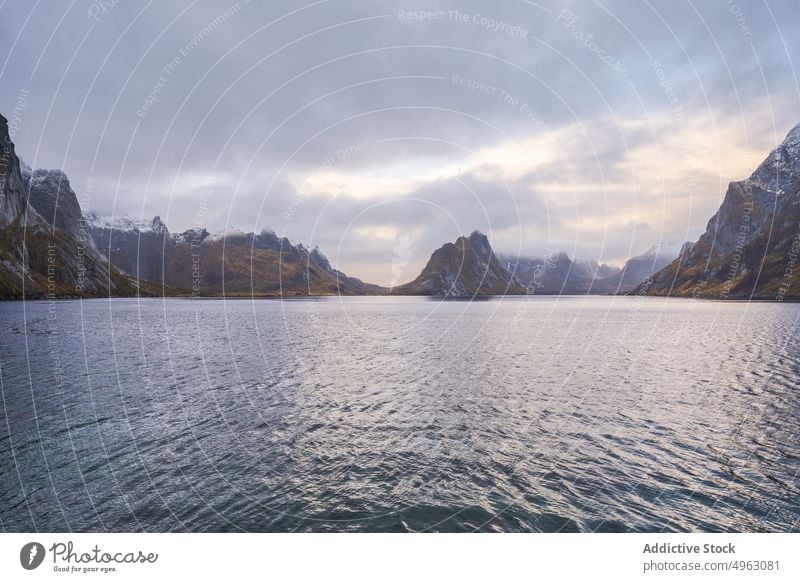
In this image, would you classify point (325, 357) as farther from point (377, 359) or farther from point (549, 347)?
point (549, 347)

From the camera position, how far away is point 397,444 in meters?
31.6

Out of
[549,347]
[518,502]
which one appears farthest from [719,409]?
[549,347]

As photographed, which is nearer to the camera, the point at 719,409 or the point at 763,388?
the point at 719,409

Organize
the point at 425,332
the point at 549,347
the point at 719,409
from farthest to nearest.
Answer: the point at 425,332 < the point at 549,347 < the point at 719,409

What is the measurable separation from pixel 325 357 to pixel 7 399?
→ 39.9m

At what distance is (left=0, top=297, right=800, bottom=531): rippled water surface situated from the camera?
859 inches

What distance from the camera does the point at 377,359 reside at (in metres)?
69.3

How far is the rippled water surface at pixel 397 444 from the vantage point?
859 inches
